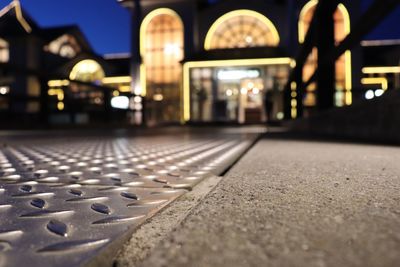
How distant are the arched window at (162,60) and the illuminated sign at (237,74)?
4.25 metres

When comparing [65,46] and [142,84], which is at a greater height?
[65,46]

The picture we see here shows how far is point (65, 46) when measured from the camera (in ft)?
87.7

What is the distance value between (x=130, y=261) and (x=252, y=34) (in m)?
25.0

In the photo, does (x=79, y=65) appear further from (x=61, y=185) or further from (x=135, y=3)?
(x=61, y=185)

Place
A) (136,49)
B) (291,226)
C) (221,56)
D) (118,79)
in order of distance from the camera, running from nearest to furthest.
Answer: (291,226) < (221,56) < (136,49) < (118,79)

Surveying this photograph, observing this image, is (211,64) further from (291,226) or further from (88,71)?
(291,226)

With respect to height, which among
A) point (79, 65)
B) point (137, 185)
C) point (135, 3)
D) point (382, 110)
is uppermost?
point (135, 3)

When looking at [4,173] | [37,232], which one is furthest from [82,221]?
[4,173]

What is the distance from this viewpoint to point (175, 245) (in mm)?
536

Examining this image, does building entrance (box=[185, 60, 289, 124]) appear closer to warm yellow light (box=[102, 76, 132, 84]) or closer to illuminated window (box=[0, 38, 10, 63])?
warm yellow light (box=[102, 76, 132, 84])

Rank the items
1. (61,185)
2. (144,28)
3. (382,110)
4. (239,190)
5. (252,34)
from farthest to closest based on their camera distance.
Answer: (144,28), (252,34), (382,110), (61,185), (239,190)

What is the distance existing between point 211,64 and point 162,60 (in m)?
5.75

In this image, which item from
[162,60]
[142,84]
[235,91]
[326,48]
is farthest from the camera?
[162,60]

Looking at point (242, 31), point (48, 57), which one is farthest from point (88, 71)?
point (242, 31)
